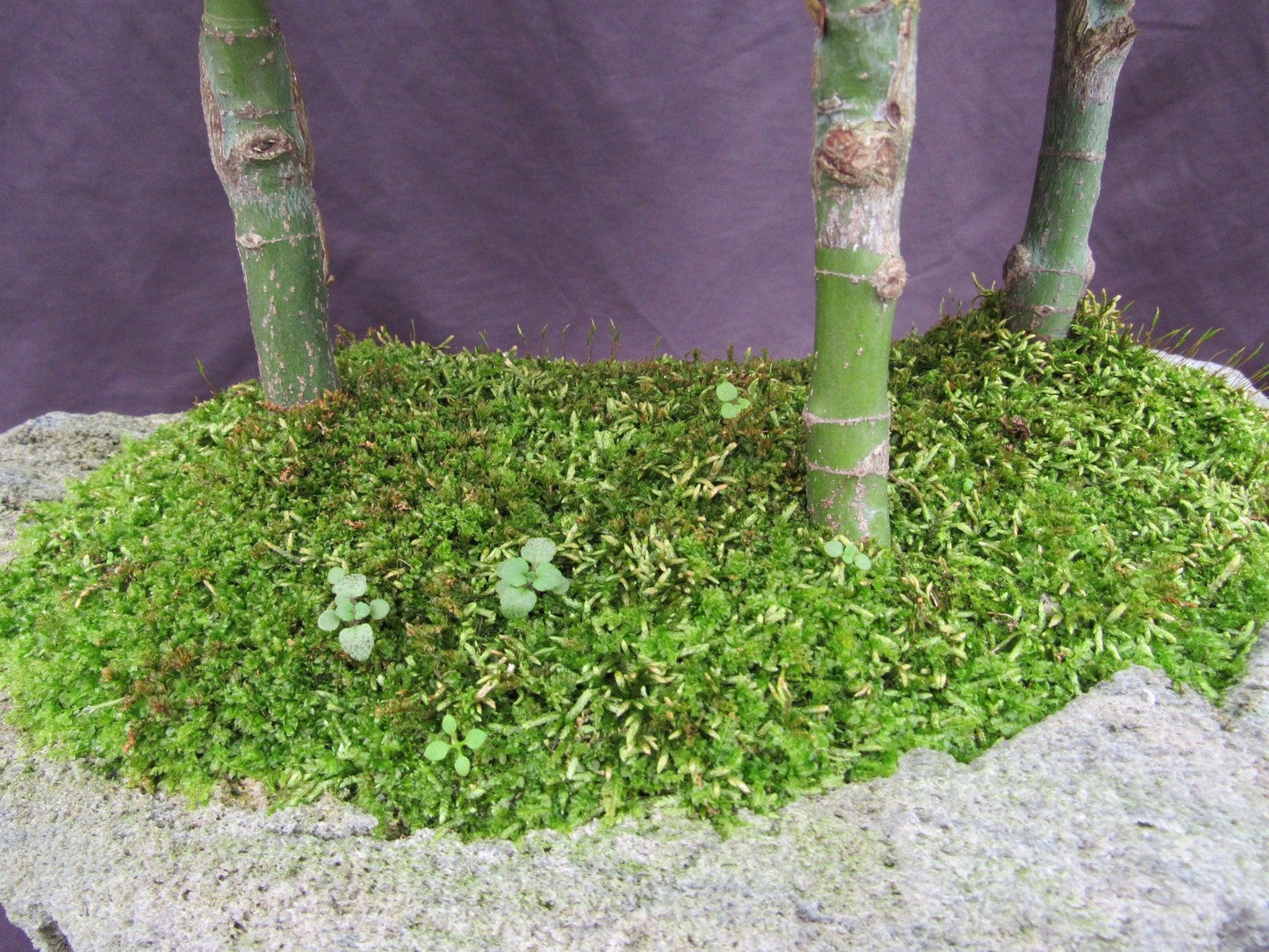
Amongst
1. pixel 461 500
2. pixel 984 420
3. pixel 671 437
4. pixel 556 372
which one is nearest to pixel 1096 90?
pixel 984 420

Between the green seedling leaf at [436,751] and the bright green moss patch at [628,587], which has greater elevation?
the bright green moss patch at [628,587]

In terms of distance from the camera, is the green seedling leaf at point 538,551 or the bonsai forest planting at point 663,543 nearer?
the bonsai forest planting at point 663,543

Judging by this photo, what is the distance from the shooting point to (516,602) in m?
2.13

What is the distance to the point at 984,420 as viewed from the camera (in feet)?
8.85

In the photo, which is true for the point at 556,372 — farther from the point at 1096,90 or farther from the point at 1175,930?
the point at 1175,930

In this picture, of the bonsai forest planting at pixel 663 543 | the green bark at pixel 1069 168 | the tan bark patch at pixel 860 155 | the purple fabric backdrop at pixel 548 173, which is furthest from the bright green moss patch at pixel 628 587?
the purple fabric backdrop at pixel 548 173

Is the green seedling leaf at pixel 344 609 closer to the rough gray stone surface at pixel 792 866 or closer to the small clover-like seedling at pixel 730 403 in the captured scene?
the rough gray stone surface at pixel 792 866

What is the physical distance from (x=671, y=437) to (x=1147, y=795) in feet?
4.76

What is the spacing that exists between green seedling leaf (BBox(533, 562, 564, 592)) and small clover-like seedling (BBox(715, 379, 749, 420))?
0.68 metres

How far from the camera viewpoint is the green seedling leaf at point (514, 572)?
2160 mm

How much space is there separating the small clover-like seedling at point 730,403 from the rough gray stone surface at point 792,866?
1.03m

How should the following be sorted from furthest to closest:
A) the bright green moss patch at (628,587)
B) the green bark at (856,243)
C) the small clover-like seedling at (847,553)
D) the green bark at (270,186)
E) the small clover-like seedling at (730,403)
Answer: the small clover-like seedling at (730,403), the green bark at (270,186), the small clover-like seedling at (847,553), the bright green moss patch at (628,587), the green bark at (856,243)

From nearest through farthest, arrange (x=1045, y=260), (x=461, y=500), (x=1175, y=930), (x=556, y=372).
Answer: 1. (x=1175, y=930)
2. (x=461, y=500)
3. (x=1045, y=260)
4. (x=556, y=372)

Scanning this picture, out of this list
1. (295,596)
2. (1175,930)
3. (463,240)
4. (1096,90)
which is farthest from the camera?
(463,240)
